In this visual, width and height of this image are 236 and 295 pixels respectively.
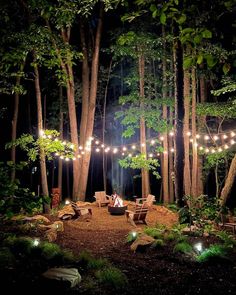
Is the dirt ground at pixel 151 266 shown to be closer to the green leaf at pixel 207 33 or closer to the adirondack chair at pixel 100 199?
the green leaf at pixel 207 33

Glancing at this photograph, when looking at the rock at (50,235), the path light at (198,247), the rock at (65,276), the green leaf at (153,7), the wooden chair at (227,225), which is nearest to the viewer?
the green leaf at (153,7)

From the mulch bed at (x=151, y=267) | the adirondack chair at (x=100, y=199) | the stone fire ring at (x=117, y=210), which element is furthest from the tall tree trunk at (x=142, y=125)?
the mulch bed at (x=151, y=267)

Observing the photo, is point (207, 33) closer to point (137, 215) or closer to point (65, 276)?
point (65, 276)

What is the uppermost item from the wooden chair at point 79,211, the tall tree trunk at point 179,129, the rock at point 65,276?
the tall tree trunk at point 179,129

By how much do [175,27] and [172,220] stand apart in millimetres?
8222

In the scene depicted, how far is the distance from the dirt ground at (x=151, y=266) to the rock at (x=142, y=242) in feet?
0.53

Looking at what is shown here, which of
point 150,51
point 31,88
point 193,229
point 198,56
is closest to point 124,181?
point 31,88

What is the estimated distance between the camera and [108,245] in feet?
27.9

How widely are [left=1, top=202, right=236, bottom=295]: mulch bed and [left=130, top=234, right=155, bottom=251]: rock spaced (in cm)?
15

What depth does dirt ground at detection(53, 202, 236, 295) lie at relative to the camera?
16.9ft

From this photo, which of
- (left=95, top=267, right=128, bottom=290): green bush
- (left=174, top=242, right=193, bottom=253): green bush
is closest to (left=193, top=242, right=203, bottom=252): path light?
(left=174, top=242, right=193, bottom=253): green bush

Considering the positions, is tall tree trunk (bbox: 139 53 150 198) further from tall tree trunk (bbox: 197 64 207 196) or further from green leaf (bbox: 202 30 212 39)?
green leaf (bbox: 202 30 212 39)

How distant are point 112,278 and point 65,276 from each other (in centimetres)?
85

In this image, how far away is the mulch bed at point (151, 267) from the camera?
5.09 meters
